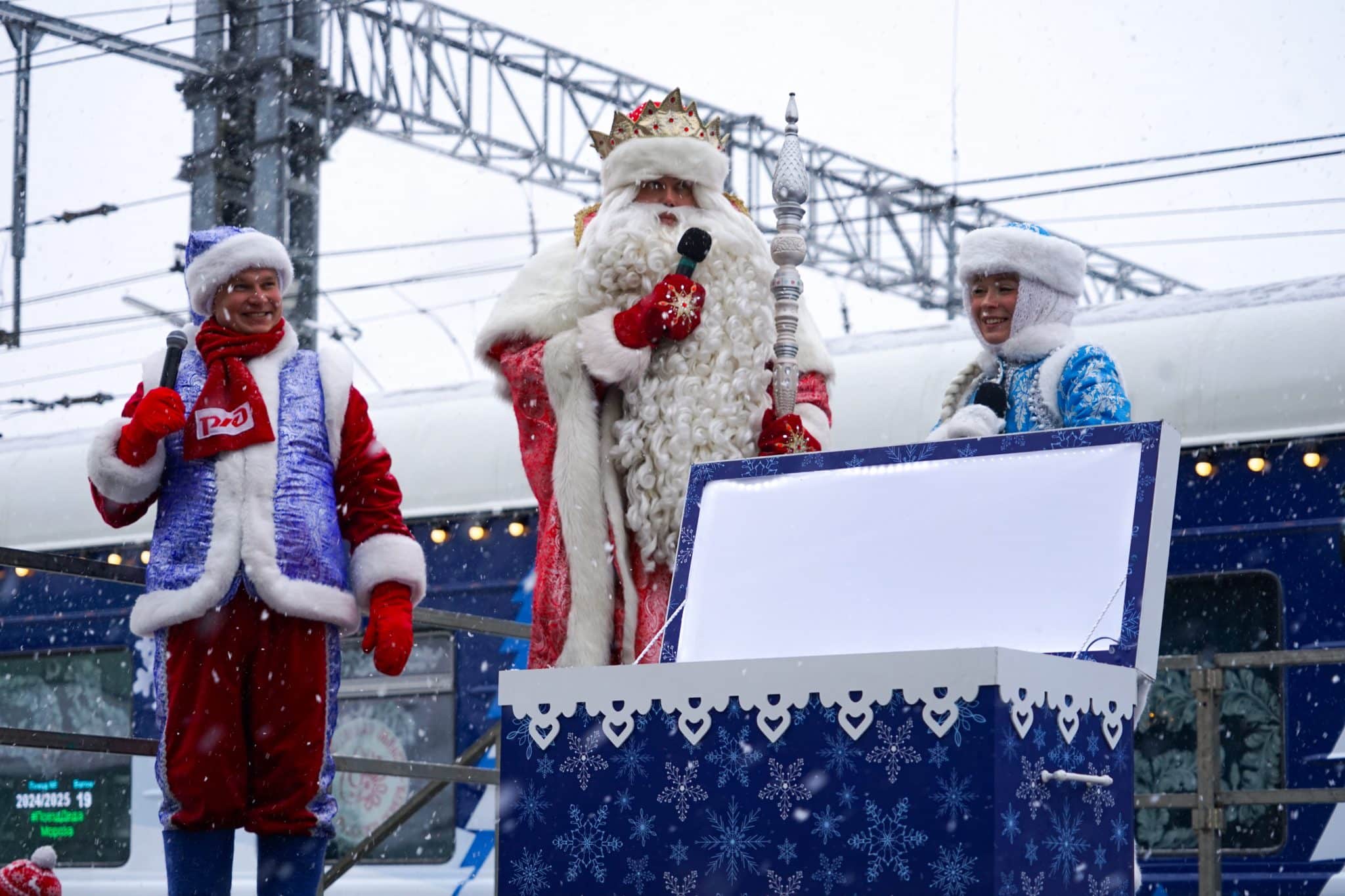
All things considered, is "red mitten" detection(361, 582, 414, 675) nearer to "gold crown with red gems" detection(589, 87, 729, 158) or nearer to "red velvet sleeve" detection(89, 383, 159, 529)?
"red velvet sleeve" detection(89, 383, 159, 529)

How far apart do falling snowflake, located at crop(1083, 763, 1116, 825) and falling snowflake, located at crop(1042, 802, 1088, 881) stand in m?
0.05

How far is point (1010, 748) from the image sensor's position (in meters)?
2.36

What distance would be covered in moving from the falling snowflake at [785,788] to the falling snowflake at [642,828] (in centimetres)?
17

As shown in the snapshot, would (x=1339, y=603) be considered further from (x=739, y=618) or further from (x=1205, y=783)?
(x=739, y=618)

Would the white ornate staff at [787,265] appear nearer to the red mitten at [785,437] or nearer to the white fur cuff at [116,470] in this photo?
the red mitten at [785,437]

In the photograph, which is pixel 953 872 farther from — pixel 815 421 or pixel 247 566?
pixel 815 421

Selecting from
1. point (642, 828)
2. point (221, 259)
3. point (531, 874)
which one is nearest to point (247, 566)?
point (221, 259)

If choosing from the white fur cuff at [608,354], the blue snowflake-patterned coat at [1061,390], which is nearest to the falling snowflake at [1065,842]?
the blue snowflake-patterned coat at [1061,390]

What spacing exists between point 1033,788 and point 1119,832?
0.39m

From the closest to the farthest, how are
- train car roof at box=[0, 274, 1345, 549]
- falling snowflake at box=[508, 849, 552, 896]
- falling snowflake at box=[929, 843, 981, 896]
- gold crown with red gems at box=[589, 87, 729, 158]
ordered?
falling snowflake at box=[929, 843, 981, 896], falling snowflake at box=[508, 849, 552, 896], gold crown with red gems at box=[589, 87, 729, 158], train car roof at box=[0, 274, 1345, 549]

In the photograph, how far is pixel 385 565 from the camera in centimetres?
369

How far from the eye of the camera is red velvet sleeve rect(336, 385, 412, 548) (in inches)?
150

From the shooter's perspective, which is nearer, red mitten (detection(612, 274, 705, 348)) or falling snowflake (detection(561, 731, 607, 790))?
falling snowflake (detection(561, 731, 607, 790))

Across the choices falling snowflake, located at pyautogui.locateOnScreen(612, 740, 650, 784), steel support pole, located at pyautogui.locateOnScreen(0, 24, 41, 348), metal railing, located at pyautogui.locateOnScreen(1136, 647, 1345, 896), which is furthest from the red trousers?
steel support pole, located at pyautogui.locateOnScreen(0, 24, 41, 348)
